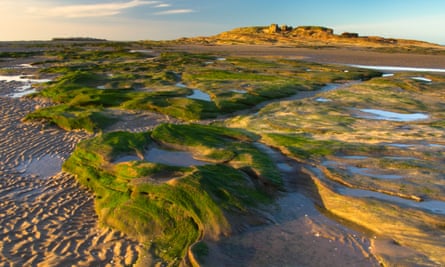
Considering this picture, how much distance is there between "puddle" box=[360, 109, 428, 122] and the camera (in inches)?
464

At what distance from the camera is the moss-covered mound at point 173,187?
202 inches

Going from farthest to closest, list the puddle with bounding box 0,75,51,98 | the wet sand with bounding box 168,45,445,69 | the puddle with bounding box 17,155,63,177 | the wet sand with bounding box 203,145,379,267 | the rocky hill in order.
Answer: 1. the rocky hill
2. the wet sand with bounding box 168,45,445,69
3. the puddle with bounding box 0,75,51,98
4. the puddle with bounding box 17,155,63,177
5. the wet sand with bounding box 203,145,379,267

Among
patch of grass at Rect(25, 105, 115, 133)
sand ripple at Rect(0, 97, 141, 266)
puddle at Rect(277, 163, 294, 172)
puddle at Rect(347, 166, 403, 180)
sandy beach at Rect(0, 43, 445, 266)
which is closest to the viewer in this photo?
sandy beach at Rect(0, 43, 445, 266)

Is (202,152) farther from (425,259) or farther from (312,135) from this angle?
(425,259)

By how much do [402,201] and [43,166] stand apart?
7171 mm

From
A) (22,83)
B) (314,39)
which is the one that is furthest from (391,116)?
(314,39)

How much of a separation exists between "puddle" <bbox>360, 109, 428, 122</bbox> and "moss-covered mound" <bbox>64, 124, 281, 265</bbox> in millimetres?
5966

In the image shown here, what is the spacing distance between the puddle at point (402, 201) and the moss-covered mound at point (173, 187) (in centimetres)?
116

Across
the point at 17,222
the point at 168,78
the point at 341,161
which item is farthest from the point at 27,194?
the point at 168,78

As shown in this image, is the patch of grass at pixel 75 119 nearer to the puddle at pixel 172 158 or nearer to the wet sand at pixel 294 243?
the puddle at pixel 172 158

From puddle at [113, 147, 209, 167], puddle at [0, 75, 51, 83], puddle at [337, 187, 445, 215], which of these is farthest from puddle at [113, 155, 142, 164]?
puddle at [0, 75, 51, 83]

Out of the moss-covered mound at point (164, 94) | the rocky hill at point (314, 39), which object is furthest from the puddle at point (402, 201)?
the rocky hill at point (314, 39)

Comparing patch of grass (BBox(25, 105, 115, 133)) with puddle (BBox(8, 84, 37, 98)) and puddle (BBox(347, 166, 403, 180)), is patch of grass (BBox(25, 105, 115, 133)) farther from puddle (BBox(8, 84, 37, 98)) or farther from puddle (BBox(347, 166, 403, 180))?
puddle (BBox(347, 166, 403, 180))

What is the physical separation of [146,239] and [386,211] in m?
3.42
